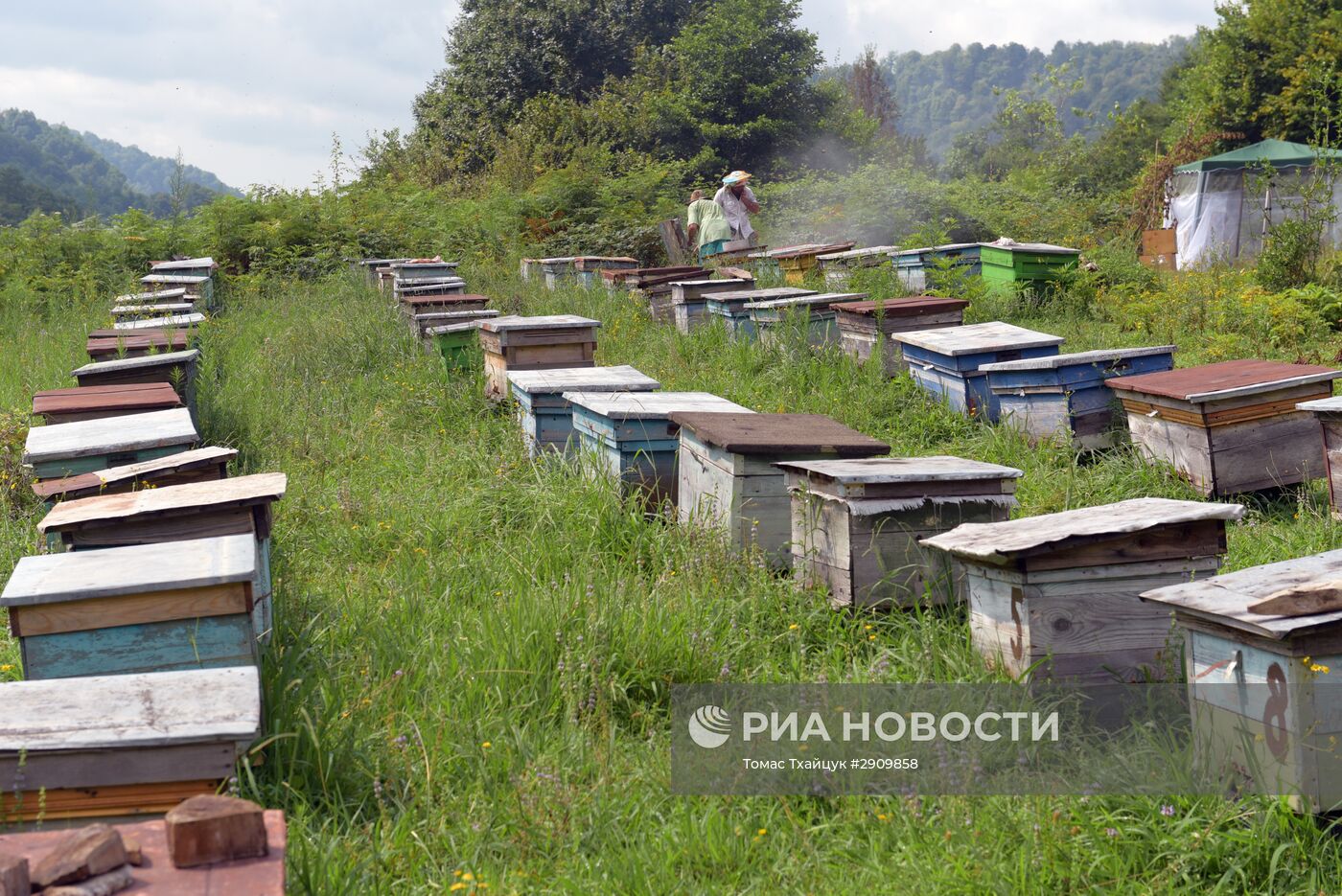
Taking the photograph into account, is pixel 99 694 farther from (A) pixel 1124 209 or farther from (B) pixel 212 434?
(A) pixel 1124 209

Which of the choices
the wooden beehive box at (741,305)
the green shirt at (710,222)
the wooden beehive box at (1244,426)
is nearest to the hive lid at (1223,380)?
the wooden beehive box at (1244,426)

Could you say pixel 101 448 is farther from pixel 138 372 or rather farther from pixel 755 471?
pixel 755 471

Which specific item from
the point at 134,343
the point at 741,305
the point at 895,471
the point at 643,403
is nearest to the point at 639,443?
the point at 643,403

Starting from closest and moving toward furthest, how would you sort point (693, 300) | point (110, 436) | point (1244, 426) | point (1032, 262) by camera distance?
point (110, 436) → point (1244, 426) → point (693, 300) → point (1032, 262)

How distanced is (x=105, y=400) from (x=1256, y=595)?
482 centimetres

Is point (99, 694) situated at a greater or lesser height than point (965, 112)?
lesser

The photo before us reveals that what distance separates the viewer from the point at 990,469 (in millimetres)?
3945

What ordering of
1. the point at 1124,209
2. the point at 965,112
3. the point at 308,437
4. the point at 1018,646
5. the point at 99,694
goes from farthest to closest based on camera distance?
the point at 965,112 < the point at 1124,209 < the point at 308,437 < the point at 1018,646 < the point at 99,694

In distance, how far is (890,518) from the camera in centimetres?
383

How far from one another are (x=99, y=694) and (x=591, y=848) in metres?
1.15

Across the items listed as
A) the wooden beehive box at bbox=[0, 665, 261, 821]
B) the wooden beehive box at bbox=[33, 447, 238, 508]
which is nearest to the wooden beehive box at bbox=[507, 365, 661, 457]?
the wooden beehive box at bbox=[33, 447, 238, 508]

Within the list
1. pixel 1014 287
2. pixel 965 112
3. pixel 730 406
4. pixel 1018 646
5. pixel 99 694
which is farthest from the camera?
pixel 965 112

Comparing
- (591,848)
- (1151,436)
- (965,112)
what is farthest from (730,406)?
(965,112)

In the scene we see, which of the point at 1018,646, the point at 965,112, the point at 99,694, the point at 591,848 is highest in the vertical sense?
the point at 965,112
